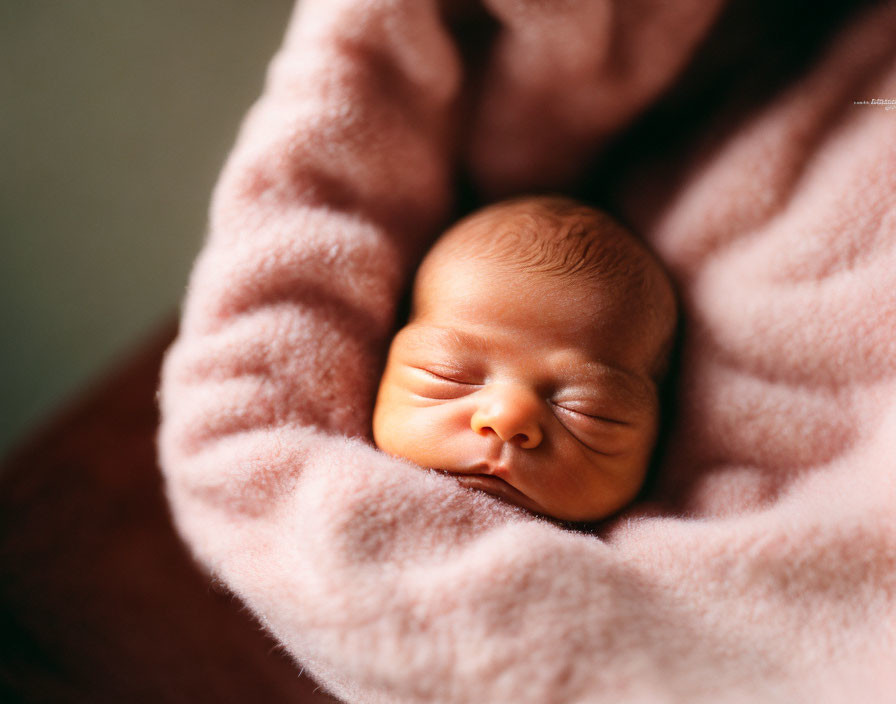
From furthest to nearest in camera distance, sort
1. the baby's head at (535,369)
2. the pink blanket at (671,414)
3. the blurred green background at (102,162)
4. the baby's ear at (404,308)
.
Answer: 1. the blurred green background at (102,162)
2. the baby's ear at (404,308)
3. the baby's head at (535,369)
4. the pink blanket at (671,414)

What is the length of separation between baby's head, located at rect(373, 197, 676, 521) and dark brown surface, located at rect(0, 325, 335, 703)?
0.35 metres

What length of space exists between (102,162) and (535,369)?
0.83 meters

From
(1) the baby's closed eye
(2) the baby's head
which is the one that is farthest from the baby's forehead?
(1) the baby's closed eye

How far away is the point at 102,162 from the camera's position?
1.12 m

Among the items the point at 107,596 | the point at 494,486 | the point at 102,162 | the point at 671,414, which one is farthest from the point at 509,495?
the point at 102,162

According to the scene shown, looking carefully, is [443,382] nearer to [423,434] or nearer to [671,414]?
[423,434]

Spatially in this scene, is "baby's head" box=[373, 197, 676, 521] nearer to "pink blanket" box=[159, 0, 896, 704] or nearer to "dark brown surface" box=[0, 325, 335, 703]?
"pink blanket" box=[159, 0, 896, 704]

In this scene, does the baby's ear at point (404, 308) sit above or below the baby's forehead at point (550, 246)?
below

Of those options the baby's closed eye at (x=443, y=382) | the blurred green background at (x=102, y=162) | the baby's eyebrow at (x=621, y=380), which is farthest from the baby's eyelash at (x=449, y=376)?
the blurred green background at (x=102, y=162)

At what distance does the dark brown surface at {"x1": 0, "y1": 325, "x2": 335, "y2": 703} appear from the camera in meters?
0.85

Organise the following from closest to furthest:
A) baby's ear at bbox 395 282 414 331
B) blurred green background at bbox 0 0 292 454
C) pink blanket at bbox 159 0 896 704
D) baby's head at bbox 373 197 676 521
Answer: pink blanket at bbox 159 0 896 704
baby's head at bbox 373 197 676 521
baby's ear at bbox 395 282 414 331
blurred green background at bbox 0 0 292 454

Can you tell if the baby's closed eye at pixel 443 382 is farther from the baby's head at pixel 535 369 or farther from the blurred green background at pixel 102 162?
the blurred green background at pixel 102 162

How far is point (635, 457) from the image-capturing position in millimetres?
705

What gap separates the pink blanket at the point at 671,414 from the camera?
0.55m
